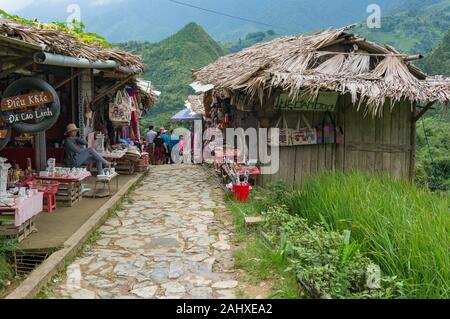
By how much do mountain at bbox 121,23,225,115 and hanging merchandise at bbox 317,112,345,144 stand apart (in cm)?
2785

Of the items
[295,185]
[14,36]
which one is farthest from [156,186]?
[14,36]

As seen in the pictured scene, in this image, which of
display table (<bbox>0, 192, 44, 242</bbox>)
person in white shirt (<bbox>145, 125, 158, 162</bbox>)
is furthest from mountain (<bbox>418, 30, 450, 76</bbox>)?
display table (<bbox>0, 192, 44, 242</bbox>)

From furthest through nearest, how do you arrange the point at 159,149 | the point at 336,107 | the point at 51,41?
the point at 159,149 → the point at 336,107 → the point at 51,41

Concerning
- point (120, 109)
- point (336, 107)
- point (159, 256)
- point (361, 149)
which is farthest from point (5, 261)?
point (361, 149)

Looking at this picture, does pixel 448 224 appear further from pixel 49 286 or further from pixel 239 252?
pixel 49 286

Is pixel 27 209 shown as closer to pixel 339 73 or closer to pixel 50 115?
pixel 50 115

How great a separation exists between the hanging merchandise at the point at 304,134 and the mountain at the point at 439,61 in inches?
914

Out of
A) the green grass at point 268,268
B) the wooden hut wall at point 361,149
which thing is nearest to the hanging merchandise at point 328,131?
the wooden hut wall at point 361,149

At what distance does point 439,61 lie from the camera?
103 ft

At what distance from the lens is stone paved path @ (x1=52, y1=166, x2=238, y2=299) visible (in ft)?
16.5

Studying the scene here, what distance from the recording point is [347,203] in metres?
6.02

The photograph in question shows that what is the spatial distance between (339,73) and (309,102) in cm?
86

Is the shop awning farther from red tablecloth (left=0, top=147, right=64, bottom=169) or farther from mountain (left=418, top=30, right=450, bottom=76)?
mountain (left=418, top=30, right=450, bottom=76)
